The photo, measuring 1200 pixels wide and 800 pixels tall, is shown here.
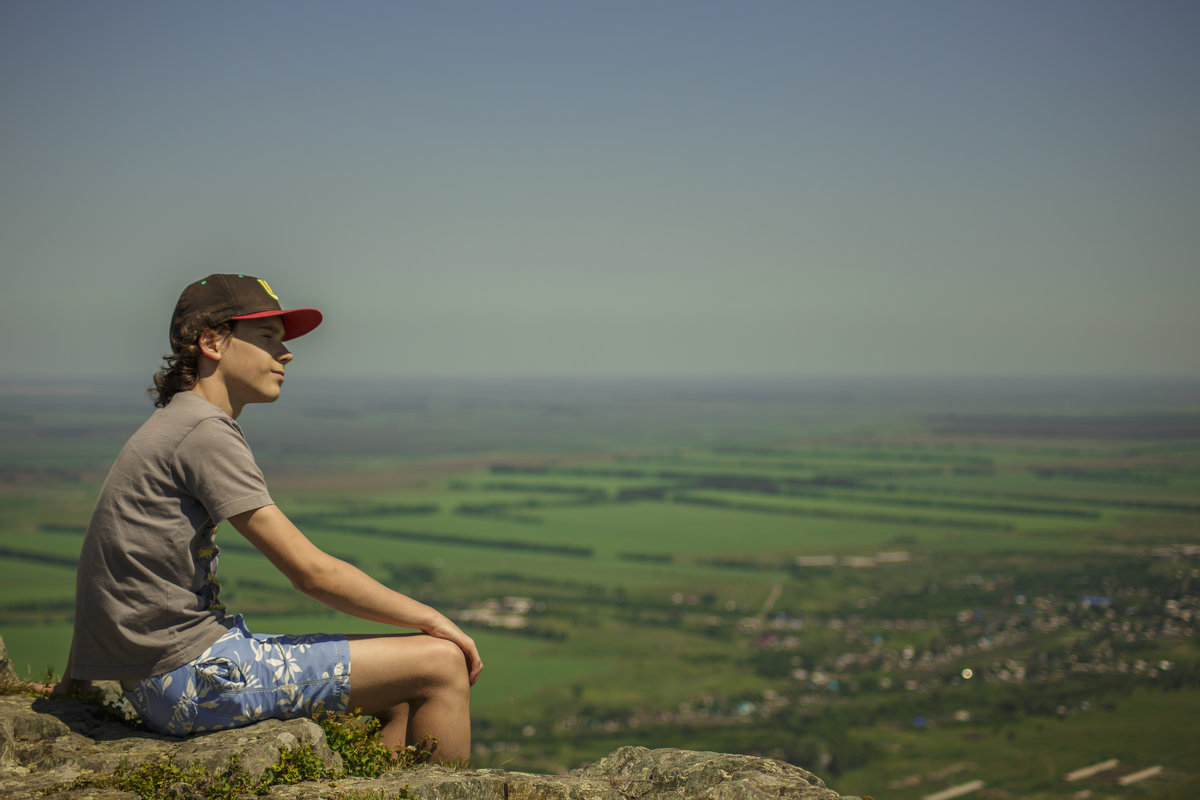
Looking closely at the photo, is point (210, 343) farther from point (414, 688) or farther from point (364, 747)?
point (364, 747)

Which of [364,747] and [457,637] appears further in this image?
[364,747]

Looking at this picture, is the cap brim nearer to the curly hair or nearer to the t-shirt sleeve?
the curly hair

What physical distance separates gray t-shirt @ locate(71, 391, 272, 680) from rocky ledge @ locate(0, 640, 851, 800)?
471 mm

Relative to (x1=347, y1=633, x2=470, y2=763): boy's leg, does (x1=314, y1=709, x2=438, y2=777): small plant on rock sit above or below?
below

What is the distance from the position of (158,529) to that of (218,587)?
0.53 meters

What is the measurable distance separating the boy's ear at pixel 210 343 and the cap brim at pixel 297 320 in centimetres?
21

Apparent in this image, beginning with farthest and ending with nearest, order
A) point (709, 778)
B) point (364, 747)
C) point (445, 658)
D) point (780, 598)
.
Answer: point (780, 598) → point (709, 778) → point (364, 747) → point (445, 658)

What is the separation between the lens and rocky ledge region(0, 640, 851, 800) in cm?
378

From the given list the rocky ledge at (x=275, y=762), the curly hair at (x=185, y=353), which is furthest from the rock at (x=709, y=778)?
the curly hair at (x=185, y=353)

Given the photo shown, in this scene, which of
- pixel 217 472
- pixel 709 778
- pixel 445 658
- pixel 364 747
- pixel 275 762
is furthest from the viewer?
pixel 709 778

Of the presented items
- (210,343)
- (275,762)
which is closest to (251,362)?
(210,343)

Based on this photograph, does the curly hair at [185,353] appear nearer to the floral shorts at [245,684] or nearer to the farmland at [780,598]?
the floral shorts at [245,684]

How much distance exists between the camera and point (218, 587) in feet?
13.4

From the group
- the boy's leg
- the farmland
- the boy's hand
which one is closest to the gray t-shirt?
the boy's leg
